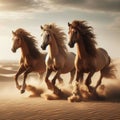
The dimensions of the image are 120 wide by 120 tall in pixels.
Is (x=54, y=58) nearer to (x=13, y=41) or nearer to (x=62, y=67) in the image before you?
(x=62, y=67)

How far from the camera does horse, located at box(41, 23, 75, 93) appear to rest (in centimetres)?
805

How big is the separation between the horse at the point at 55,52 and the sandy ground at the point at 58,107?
397 millimetres

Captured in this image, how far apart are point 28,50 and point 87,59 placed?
1.49m

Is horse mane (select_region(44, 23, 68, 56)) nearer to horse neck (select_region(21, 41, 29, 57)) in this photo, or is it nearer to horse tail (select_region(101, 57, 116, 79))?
horse neck (select_region(21, 41, 29, 57))

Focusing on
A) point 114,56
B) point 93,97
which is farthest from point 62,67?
point 114,56

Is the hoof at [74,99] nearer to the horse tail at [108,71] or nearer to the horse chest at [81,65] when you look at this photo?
the horse chest at [81,65]

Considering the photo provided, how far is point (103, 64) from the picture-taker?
8.30m

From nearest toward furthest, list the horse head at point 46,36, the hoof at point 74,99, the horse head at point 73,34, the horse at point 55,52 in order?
the horse head at point 73,34 < the hoof at point 74,99 < the horse head at point 46,36 < the horse at point 55,52

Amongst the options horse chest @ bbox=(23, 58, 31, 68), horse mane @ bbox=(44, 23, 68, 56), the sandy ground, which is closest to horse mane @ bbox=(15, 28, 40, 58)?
horse chest @ bbox=(23, 58, 31, 68)

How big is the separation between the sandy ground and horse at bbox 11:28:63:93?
0.33 metres

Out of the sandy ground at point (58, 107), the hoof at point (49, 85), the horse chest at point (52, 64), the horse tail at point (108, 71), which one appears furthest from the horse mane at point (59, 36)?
the horse tail at point (108, 71)

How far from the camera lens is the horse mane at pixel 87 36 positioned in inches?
304

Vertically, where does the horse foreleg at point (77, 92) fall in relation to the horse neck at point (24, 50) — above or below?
below

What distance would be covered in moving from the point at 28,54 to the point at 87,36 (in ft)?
4.52
